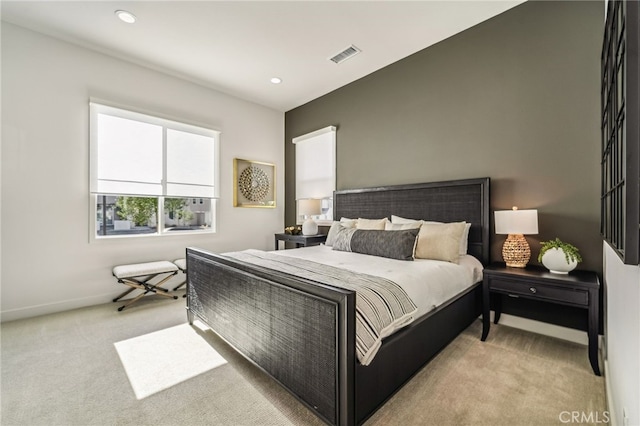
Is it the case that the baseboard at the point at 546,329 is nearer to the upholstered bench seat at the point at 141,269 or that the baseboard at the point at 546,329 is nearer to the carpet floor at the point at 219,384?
the carpet floor at the point at 219,384

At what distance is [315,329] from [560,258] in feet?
6.80

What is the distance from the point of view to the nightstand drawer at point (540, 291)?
80.8 inches

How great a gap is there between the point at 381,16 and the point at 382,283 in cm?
264

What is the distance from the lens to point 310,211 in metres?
4.57

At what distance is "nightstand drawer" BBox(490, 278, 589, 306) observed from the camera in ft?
6.73

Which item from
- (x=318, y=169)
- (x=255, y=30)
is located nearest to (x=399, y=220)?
(x=318, y=169)

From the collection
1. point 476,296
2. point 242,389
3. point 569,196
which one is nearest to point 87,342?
point 242,389

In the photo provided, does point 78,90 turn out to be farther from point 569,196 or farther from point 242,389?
point 569,196

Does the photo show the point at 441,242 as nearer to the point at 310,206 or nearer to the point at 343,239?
the point at 343,239

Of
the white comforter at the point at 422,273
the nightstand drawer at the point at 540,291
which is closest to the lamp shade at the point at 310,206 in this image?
the white comforter at the point at 422,273

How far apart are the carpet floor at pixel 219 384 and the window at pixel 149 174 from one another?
156 centimetres

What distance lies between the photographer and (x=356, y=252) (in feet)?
10.0

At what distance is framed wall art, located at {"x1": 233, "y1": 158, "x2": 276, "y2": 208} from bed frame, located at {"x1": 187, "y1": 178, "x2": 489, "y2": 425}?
2.09 m
